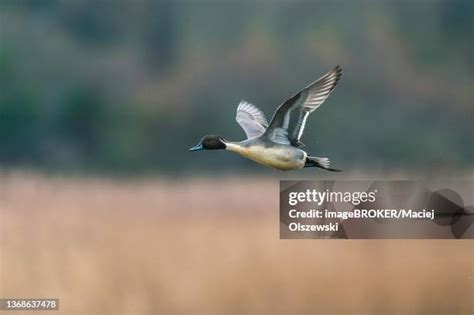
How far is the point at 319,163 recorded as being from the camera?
16.9 ft

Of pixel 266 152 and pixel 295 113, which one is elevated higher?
pixel 295 113

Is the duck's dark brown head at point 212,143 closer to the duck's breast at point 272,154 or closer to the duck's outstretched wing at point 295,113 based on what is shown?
the duck's breast at point 272,154

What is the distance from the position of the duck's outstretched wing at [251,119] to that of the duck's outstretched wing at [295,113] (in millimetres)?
73

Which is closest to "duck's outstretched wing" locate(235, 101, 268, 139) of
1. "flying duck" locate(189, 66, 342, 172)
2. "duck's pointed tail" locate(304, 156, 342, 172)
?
"flying duck" locate(189, 66, 342, 172)

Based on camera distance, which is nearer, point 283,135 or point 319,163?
point 283,135

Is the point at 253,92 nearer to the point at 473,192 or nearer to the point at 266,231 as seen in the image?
the point at 266,231

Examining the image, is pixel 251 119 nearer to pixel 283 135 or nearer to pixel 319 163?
pixel 283 135

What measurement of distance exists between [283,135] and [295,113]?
8cm

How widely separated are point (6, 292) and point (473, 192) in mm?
1650

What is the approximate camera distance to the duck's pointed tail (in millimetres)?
5117

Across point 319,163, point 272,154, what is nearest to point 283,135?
point 272,154

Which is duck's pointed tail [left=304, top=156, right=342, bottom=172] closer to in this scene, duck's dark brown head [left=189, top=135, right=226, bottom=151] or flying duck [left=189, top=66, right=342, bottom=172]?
flying duck [left=189, top=66, right=342, bottom=172]

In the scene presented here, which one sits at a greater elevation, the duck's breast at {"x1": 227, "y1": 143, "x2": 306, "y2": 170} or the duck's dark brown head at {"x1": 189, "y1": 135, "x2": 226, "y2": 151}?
the duck's dark brown head at {"x1": 189, "y1": 135, "x2": 226, "y2": 151}

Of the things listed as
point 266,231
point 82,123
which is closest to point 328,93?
point 266,231
